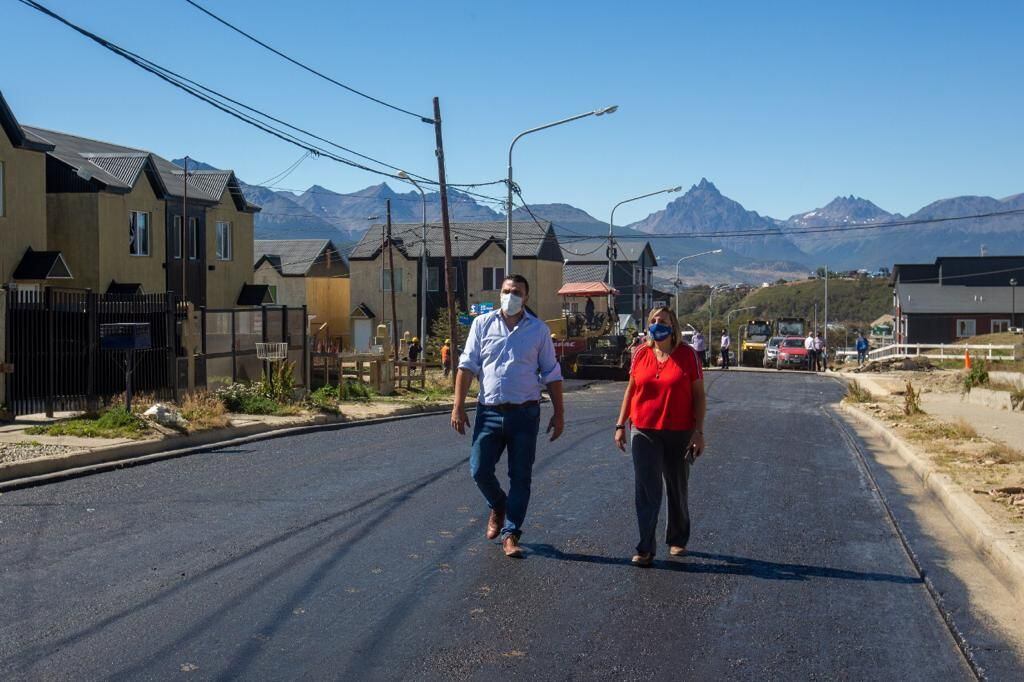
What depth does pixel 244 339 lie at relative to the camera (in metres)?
23.6

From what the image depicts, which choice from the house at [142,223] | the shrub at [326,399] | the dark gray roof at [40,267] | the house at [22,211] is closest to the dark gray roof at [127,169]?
the house at [142,223]

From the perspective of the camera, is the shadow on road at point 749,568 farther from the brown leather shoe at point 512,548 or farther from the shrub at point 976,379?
the shrub at point 976,379

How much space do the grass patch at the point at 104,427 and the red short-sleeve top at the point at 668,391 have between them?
8.63 m

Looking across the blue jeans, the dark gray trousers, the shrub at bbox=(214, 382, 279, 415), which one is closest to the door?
the shrub at bbox=(214, 382, 279, 415)

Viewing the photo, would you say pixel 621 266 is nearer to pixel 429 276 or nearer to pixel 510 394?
pixel 429 276

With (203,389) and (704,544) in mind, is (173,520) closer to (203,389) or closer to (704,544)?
(704,544)

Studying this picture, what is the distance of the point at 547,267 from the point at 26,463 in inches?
2291

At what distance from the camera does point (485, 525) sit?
928 centimetres

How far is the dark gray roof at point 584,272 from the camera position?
295ft

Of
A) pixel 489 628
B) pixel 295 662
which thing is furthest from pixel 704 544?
pixel 295 662

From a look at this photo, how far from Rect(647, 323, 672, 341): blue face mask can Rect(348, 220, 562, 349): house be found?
56.7 m

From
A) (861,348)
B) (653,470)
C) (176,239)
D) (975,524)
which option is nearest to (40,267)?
(176,239)

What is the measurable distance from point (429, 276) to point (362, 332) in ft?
16.9

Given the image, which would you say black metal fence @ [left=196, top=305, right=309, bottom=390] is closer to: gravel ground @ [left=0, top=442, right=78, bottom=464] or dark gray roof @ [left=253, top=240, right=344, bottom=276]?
gravel ground @ [left=0, top=442, right=78, bottom=464]
